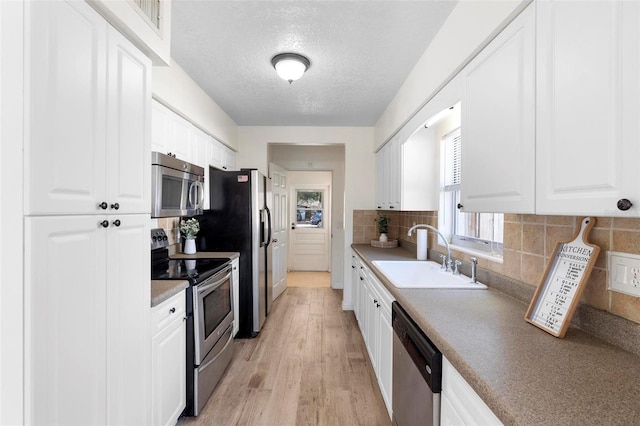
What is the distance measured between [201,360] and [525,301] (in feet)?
6.38

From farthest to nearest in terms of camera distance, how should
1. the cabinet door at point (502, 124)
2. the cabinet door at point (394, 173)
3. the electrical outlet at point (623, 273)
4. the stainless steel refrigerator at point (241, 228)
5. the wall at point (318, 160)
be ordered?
the wall at point (318, 160), the stainless steel refrigerator at point (241, 228), the cabinet door at point (394, 173), the cabinet door at point (502, 124), the electrical outlet at point (623, 273)

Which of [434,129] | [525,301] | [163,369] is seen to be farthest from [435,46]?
[163,369]

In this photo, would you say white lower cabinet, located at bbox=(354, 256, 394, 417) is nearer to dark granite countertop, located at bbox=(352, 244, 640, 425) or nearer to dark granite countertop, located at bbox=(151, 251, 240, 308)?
dark granite countertop, located at bbox=(352, 244, 640, 425)

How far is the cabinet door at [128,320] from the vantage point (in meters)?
1.20

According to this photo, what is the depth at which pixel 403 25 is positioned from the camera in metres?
1.89

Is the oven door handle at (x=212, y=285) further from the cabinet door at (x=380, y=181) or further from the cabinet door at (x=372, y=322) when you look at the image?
the cabinet door at (x=380, y=181)

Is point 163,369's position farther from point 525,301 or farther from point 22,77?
point 525,301

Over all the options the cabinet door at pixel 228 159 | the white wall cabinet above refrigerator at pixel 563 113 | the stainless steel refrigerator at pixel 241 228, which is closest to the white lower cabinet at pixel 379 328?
the white wall cabinet above refrigerator at pixel 563 113

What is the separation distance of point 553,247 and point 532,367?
670 mm

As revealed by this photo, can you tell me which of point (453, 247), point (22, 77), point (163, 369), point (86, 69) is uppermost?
point (86, 69)

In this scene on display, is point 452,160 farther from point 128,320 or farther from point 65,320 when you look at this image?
point 65,320

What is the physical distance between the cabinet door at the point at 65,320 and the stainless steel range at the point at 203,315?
31.5 inches

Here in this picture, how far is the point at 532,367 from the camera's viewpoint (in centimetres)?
88

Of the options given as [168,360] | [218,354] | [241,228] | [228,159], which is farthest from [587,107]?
[228,159]
